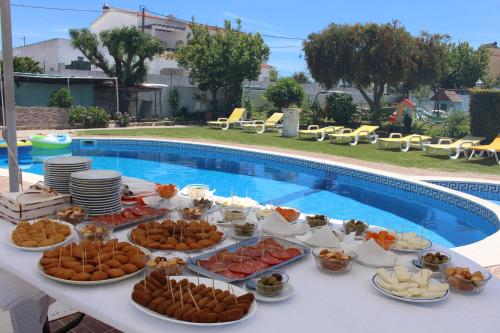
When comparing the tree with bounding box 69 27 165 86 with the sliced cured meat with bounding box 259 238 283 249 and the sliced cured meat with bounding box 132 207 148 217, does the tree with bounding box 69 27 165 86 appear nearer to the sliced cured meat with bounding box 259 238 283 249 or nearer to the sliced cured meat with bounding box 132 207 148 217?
the sliced cured meat with bounding box 132 207 148 217

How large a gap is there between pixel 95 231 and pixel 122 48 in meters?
21.6

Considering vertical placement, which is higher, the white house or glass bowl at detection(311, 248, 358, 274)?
the white house

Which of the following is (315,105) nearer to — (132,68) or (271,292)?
(132,68)

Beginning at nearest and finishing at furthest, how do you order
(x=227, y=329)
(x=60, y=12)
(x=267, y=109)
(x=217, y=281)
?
(x=227, y=329)
(x=217, y=281)
(x=267, y=109)
(x=60, y=12)

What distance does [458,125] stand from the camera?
56.7ft

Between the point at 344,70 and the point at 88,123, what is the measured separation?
11497mm

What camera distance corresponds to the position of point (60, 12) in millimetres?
32000

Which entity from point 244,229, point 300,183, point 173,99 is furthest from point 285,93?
point 244,229

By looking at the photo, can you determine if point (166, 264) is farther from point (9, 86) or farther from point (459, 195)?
point (459, 195)

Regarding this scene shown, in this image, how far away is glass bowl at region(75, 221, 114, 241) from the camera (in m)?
2.51

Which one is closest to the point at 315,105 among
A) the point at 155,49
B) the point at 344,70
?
the point at 344,70

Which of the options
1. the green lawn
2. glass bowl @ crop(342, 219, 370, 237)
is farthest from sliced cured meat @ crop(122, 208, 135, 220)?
the green lawn

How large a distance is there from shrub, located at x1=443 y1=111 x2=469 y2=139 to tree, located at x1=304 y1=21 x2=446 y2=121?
345 cm

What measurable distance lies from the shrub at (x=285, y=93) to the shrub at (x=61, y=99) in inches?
386
